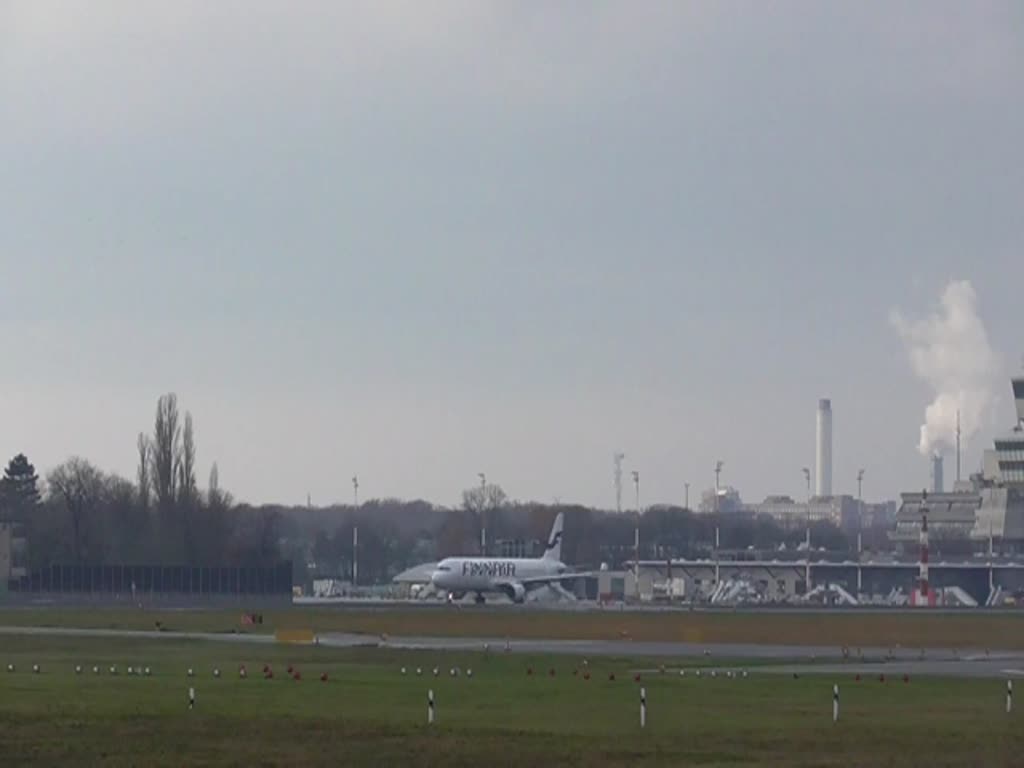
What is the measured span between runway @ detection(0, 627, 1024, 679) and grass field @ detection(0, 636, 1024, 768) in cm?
572

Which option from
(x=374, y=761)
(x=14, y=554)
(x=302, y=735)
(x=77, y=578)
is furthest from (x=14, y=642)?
(x=14, y=554)

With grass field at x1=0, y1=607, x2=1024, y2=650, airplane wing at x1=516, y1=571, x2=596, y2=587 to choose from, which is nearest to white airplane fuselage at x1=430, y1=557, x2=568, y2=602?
airplane wing at x1=516, y1=571, x2=596, y2=587

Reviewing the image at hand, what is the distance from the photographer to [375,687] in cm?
5478

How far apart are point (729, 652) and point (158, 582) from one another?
90.2 metres

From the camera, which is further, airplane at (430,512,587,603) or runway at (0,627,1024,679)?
airplane at (430,512,587,603)

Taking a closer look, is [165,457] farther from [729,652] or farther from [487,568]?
[729,652]

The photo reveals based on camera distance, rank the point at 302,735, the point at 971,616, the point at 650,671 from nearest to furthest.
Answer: the point at 302,735
the point at 650,671
the point at 971,616

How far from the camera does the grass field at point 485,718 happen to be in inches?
1399

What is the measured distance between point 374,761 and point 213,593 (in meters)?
128

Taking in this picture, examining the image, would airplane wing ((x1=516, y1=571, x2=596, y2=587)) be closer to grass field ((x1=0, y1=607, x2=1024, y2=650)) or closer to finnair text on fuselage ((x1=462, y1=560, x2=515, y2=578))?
finnair text on fuselage ((x1=462, y1=560, x2=515, y2=578))

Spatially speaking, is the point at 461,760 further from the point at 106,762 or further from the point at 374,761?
the point at 106,762

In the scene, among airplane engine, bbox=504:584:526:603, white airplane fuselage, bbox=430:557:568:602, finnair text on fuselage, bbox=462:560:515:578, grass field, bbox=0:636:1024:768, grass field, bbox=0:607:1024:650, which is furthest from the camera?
finnair text on fuselage, bbox=462:560:515:578

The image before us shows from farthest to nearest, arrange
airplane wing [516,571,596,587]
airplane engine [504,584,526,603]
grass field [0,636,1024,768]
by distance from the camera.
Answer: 1. airplane wing [516,571,596,587]
2. airplane engine [504,584,526,603]
3. grass field [0,636,1024,768]

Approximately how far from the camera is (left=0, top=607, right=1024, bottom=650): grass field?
3824 inches
